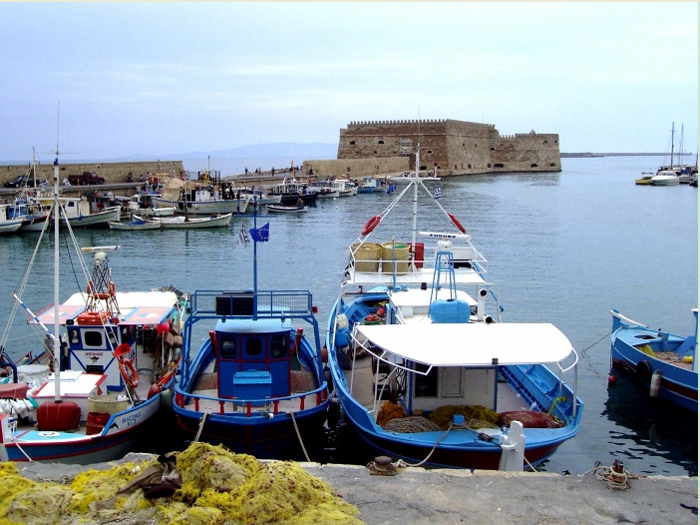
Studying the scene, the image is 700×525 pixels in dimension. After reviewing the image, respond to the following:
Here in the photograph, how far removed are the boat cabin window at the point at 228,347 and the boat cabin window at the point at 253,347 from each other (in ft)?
0.82

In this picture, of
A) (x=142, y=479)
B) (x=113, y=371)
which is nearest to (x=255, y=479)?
(x=142, y=479)

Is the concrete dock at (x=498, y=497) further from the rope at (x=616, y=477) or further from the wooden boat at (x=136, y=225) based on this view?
the wooden boat at (x=136, y=225)

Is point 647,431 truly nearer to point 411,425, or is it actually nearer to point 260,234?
point 411,425

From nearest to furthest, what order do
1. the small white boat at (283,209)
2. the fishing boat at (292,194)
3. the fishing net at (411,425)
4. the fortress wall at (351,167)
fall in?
the fishing net at (411,425) → the small white boat at (283,209) → the fishing boat at (292,194) → the fortress wall at (351,167)

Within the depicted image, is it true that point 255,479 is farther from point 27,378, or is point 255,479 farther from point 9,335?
point 9,335

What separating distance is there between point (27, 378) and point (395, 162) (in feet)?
280

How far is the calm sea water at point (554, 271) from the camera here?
17.1 meters

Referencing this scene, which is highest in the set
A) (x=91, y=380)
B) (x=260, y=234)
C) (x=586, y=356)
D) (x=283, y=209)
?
(x=260, y=234)

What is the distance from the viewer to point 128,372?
50.0 ft

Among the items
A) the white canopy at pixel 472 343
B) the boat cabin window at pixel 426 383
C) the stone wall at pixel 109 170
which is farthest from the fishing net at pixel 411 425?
the stone wall at pixel 109 170

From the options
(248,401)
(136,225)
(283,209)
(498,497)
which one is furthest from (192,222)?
(498,497)

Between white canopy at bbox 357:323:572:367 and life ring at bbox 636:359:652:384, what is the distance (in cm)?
631

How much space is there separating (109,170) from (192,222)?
24.2 meters

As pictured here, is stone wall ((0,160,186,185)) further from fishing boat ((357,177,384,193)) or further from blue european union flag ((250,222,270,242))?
blue european union flag ((250,222,270,242))
